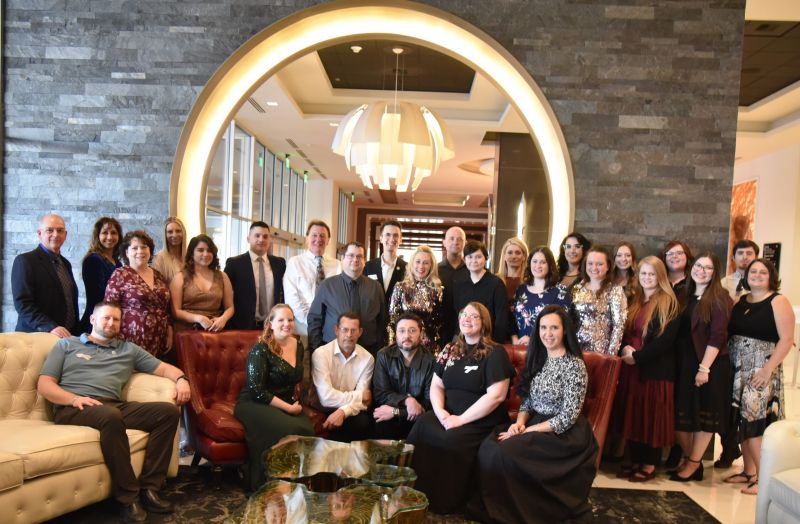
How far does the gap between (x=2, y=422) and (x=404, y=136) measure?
3.65 metres

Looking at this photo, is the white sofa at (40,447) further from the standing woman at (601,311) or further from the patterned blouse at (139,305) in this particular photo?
the standing woman at (601,311)

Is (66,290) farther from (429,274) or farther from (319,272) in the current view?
(429,274)

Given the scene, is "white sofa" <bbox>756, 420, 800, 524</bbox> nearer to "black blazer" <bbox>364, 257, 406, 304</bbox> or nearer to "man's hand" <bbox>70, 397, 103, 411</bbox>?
"black blazer" <bbox>364, 257, 406, 304</bbox>

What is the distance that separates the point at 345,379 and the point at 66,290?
6.16ft

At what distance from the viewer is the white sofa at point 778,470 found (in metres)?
2.74

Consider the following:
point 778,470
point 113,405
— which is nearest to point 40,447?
point 113,405

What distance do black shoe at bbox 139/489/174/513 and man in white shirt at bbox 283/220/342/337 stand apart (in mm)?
1491

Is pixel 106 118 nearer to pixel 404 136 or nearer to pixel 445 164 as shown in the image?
pixel 404 136

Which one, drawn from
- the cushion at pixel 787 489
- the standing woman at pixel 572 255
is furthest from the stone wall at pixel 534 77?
the cushion at pixel 787 489

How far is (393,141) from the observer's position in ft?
17.8

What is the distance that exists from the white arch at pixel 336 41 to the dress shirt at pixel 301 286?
904mm

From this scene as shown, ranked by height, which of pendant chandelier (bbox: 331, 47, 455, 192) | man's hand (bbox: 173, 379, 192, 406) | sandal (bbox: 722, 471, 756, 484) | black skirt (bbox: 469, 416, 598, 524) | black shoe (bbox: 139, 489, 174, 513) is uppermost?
pendant chandelier (bbox: 331, 47, 455, 192)

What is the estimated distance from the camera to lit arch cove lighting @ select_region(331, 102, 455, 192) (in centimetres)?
541

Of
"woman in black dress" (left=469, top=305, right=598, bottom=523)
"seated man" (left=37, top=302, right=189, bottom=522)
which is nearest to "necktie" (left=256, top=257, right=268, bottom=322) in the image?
"seated man" (left=37, top=302, right=189, bottom=522)
